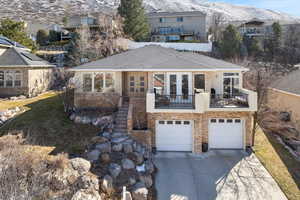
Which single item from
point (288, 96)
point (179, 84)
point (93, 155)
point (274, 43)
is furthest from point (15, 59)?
point (274, 43)

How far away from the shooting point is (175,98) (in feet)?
51.9

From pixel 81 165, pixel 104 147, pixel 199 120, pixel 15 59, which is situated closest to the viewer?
pixel 81 165

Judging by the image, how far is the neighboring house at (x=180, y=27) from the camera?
A: 46.0m

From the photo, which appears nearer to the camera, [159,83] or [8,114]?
[159,83]

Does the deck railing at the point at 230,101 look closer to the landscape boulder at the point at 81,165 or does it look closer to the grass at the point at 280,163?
the grass at the point at 280,163

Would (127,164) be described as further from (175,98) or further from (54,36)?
(54,36)

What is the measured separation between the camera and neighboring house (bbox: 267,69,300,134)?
20056mm

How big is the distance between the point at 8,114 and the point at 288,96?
2562cm

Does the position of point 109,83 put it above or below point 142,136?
above

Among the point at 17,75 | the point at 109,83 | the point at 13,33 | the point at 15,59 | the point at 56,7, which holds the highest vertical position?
the point at 56,7

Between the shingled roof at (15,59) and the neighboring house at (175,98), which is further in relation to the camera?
the shingled roof at (15,59)

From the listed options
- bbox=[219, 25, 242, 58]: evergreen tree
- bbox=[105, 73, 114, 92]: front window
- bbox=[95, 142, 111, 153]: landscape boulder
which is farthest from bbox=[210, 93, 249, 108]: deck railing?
bbox=[219, 25, 242, 58]: evergreen tree

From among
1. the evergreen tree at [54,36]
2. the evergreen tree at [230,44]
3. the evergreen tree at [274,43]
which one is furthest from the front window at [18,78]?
the evergreen tree at [274,43]

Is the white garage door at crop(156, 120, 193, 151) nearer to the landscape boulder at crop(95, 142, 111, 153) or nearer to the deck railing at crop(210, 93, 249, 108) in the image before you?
the deck railing at crop(210, 93, 249, 108)
